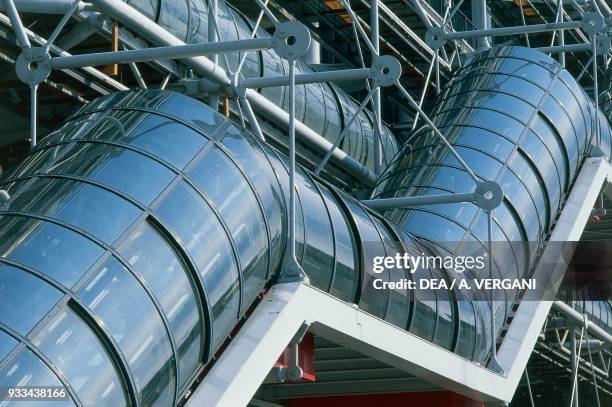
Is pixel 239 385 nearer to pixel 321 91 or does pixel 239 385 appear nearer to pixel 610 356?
pixel 321 91

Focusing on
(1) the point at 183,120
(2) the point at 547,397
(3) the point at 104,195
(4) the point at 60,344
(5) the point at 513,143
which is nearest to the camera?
(4) the point at 60,344

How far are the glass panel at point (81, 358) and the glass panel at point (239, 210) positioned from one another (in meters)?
1.80

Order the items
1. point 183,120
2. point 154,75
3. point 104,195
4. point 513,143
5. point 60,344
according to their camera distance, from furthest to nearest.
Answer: point 513,143, point 154,75, point 183,120, point 104,195, point 60,344

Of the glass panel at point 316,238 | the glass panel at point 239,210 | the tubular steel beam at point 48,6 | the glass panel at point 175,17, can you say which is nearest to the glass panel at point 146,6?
the glass panel at point 175,17

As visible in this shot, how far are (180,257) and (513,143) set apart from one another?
29.9 feet

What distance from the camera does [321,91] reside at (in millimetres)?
21594

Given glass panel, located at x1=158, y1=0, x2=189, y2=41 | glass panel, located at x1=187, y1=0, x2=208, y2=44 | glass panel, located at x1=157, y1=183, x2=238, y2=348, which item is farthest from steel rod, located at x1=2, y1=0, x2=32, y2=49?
glass panel, located at x1=187, y1=0, x2=208, y2=44

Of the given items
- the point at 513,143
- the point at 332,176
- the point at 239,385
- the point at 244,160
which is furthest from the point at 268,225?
the point at 332,176

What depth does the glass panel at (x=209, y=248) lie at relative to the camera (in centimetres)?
1080

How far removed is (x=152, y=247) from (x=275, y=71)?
9.56m

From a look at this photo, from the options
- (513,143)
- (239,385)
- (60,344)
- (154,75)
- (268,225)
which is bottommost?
(60,344)

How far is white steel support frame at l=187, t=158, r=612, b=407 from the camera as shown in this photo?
10.8 meters

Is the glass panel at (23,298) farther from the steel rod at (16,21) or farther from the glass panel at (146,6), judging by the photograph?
the glass panel at (146,6)

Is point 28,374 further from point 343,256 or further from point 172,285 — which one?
point 343,256
